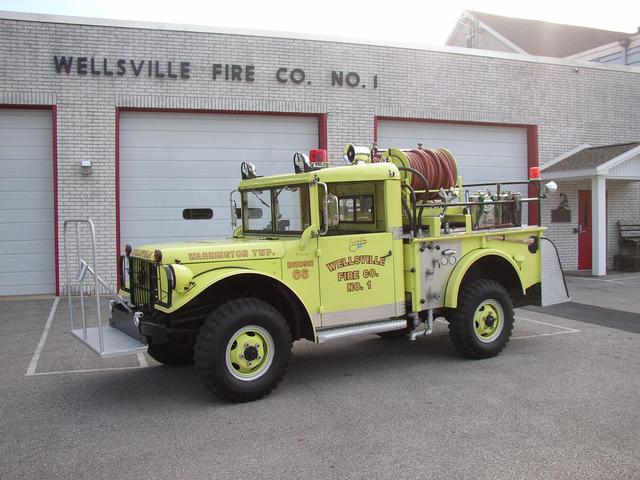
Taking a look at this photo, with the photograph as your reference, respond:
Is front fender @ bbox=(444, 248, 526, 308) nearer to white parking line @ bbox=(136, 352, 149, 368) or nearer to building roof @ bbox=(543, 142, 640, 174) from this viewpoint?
white parking line @ bbox=(136, 352, 149, 368)

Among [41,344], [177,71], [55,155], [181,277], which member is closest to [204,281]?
[181,277]

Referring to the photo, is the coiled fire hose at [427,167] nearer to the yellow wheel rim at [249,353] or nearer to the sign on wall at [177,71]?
the yellow wheel rim at [249,353]

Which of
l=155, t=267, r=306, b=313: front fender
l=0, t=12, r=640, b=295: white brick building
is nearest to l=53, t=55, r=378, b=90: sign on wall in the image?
l=0, t=12, r=640, b=295: white brick building

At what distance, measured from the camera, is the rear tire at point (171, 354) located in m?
6.57

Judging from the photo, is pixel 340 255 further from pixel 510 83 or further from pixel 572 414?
pixel 510 83

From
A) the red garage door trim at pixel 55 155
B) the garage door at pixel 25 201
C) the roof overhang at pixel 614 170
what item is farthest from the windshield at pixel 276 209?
the roof overhang at pixel 614 170

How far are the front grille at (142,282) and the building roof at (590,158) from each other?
11361mm

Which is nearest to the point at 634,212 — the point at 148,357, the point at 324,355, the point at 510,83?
the point at 510,83

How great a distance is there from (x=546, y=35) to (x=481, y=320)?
76.2 feet

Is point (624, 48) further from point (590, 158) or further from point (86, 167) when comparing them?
point (86, 167)

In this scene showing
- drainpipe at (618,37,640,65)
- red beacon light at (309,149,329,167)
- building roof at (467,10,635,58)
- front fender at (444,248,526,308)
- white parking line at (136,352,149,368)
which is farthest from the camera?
building roof at (467,10,635,58)

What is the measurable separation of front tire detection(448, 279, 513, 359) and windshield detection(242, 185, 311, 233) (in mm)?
2038

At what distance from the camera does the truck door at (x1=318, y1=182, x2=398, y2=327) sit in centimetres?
587

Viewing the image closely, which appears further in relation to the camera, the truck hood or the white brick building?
the white brick building
